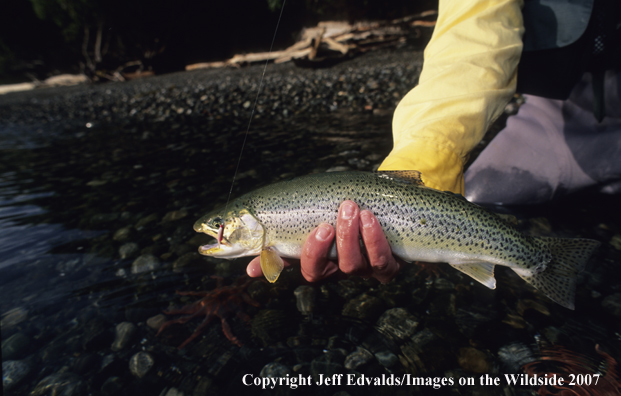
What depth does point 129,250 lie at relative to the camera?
3.40m

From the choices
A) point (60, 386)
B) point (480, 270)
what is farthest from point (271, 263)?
point (60, 386)

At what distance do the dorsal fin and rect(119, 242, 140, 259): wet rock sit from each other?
2759mm

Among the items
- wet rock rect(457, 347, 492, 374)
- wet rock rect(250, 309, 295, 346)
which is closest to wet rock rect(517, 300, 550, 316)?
wet rock rect(457, 347, 492, 374)

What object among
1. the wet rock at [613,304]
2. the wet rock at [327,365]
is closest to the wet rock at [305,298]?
the wet rock at [327,365]

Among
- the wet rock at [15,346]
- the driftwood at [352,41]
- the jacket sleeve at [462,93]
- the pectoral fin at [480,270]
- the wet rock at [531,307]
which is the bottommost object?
the wet rock at [15,346]

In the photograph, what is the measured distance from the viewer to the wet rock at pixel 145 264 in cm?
309

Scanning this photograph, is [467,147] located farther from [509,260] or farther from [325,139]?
[325,139]

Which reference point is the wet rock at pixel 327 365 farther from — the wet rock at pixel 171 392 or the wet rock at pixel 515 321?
the wet rock at pixel 515 321

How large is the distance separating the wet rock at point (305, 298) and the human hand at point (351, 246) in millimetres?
427

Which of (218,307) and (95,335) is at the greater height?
(218,307)

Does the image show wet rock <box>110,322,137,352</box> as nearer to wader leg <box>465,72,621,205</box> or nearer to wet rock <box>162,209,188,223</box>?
wet rock <box>162,209,188,223</box>

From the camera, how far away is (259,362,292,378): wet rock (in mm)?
2041

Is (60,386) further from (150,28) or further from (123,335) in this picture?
(150,28)

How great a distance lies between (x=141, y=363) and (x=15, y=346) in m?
1.08
